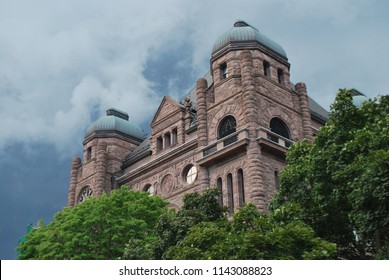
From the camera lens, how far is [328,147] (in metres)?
23.0

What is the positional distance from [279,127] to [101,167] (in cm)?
1794

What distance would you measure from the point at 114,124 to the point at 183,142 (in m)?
12.2

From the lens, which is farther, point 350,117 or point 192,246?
point 350,117

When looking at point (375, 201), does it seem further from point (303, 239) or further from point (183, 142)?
point (183, 142)

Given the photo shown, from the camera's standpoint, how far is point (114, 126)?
2174 inches

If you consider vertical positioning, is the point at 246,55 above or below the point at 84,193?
above

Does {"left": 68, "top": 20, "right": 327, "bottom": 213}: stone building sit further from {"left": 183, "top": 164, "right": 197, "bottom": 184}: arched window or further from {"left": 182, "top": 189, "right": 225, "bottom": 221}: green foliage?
{"left": 182, "top": 189, "right": 225, "bottom": 221}: green foliage

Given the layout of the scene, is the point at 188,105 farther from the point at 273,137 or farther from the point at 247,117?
the point at 273,137

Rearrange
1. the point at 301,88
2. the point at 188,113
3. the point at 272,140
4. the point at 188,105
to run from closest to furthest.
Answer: the point at 272,140 → the point at 301,88 → the point at 188,113 → the point at 188,105

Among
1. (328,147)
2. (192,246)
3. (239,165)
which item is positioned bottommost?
(192,246)

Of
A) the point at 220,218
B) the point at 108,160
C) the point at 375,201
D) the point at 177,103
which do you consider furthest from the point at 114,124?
the point at 375,201

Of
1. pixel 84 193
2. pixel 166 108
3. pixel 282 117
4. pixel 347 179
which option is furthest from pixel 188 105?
pixel 347 179

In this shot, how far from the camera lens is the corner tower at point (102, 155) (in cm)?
5147

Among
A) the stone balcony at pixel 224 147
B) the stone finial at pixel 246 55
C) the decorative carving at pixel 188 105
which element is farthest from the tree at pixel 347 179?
the decorative carving at pixel 188 105
